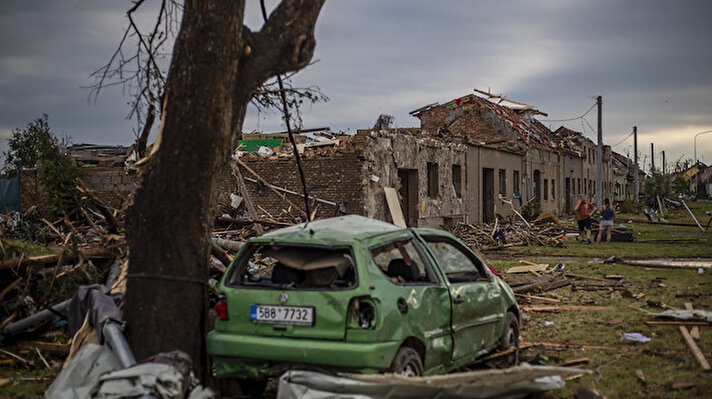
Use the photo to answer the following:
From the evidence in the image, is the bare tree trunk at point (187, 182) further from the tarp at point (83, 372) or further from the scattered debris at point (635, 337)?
the scattered debris at point (635, 337)

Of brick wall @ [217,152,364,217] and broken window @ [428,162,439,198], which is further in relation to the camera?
broken window @ [428,162,439,198]

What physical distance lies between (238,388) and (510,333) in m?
3.12

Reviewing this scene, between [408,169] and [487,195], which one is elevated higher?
[408,169]

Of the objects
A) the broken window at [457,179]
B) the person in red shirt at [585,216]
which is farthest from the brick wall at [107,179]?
the person in red shirt at [585,216]

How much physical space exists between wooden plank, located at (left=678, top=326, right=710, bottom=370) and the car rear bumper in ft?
11.6

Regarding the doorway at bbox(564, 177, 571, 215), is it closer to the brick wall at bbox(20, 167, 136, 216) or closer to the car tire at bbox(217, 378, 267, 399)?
the brick wall at bbox(20, 167, 136, 216)

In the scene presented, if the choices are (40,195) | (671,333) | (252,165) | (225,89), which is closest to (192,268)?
(225,89)

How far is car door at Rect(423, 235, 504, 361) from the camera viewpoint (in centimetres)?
622

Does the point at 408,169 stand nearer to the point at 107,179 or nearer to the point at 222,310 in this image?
the point at 107,179

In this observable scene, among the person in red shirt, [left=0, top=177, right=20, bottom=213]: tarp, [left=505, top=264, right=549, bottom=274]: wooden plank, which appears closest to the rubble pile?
the person in red shirt

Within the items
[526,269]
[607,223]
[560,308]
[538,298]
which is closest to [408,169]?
[607,223]

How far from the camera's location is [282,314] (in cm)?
542

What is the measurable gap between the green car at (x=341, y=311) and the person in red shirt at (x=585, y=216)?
19.6m

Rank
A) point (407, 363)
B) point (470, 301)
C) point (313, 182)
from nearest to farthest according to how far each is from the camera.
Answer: point (407, 363)
point (470, 301)
point (313, 182)
